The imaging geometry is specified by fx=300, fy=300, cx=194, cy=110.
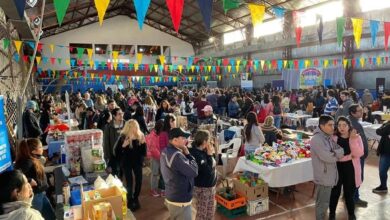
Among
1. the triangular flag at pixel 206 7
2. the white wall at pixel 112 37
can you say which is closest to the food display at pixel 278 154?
the triangular flag at pixel 206 7

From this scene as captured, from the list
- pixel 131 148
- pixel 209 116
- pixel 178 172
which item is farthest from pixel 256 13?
pixel 178 172

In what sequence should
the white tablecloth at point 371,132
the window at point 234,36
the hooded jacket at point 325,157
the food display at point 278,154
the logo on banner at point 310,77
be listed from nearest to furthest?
the hooded jacket at point 325,157, the food display at point 278,154, the white tablecloth at point 371,132, the logo on banner at point 310,77, the window at point 234,36

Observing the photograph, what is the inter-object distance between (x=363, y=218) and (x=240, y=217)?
1.56 m

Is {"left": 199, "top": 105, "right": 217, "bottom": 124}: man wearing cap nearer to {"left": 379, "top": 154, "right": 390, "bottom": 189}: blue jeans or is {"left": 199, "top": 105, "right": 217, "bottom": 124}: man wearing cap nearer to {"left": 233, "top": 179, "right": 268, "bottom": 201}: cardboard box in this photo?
{"left": 233, "top": 179, "right": 268, "bottom": 201}: cardboard box

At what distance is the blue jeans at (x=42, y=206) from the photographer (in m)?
2.88

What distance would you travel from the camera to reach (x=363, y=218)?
383 centimetres

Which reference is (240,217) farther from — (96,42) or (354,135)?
(96,42)

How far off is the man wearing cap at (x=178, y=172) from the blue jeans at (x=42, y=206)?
1224mm

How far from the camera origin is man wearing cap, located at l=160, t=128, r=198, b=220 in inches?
105

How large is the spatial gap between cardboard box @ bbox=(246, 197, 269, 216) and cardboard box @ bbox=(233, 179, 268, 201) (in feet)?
0.18

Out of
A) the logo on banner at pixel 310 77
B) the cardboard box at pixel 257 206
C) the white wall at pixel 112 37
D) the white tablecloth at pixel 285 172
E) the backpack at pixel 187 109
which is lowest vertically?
the cardboard box at pixel 257 206

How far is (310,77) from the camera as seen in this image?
1529cm

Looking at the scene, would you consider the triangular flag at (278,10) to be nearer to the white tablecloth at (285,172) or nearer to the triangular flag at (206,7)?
the triangular flag at (206,7)

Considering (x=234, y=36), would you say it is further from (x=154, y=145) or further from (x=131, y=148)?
(x=131, y=148)
